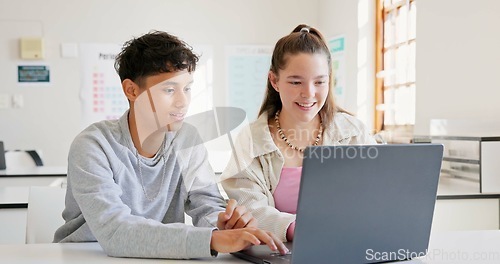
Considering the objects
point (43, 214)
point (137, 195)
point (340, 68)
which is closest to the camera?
point (137, 195)

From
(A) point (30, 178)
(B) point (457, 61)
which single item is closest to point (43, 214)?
(A) point (30, 178)

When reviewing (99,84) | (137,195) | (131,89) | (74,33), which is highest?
(74,33)

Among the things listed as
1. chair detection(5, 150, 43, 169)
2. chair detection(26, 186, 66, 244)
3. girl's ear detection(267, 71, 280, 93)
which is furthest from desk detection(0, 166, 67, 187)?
girl's ear detection(267, 71, 280, 93)

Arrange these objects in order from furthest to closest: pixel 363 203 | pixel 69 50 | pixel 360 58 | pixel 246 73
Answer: pixel 246 73 < pixel 69 50 < pixel 360 58 < pixel 363 203

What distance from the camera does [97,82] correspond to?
5258 millimetres

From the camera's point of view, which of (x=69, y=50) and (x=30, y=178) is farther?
(x=69, y=50)

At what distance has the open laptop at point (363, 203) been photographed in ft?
3.51

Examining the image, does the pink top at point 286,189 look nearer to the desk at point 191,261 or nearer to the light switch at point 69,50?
the desk at point 191,261

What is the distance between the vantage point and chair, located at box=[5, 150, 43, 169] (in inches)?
174

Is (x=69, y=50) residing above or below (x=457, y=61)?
above

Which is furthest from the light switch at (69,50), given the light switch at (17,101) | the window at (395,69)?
the window at (395,69)

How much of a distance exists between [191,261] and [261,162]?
477 mm

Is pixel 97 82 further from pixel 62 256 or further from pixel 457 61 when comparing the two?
pixel 62 256

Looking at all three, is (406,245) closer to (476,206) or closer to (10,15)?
(476,206)
